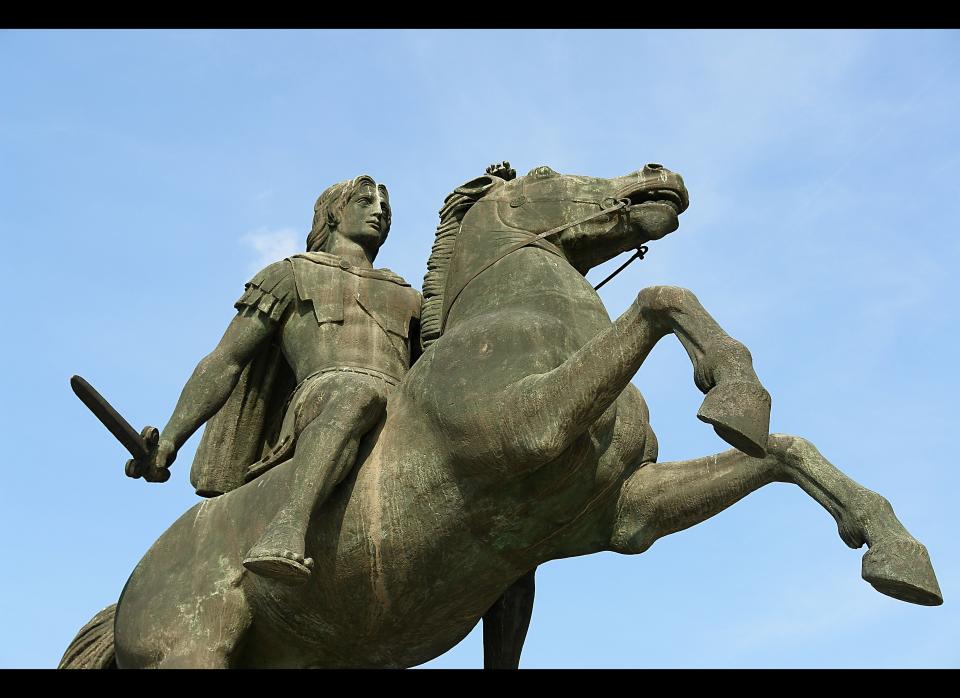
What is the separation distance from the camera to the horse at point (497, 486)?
7199mm

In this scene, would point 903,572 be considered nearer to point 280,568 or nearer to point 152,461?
point 280,568

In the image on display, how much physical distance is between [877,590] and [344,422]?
2.71 m

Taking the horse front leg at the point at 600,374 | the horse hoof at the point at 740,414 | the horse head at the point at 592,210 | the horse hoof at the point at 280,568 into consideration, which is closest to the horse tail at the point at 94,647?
the horse hoof at the point at 280,568

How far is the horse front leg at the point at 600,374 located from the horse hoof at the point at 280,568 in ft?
3.59

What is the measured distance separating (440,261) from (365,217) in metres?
0.80

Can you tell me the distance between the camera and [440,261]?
8.72m

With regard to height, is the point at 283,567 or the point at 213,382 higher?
the point at 213,382

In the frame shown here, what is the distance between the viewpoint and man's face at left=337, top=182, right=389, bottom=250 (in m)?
9.24

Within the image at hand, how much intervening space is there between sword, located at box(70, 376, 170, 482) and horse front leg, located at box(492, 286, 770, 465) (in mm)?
2339

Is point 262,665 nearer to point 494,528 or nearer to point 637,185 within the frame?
point 494,528

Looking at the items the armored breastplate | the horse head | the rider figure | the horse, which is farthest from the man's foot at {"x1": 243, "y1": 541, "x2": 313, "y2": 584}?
the horse head

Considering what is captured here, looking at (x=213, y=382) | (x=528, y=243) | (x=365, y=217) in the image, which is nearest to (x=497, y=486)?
(x=528, y=243)

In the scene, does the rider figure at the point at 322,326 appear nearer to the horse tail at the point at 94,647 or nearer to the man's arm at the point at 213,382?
the man's arm at the point at 213,382

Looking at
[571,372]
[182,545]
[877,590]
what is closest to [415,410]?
[571,372]
